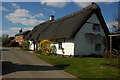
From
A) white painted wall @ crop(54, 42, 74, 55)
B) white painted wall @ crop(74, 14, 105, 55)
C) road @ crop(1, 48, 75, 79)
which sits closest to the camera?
road @ crop(1, 48, 75, 79)

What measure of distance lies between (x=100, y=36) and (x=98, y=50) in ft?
7.03

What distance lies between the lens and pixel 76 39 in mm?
18922

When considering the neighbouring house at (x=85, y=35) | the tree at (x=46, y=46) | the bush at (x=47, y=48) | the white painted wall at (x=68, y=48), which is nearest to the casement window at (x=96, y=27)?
the neighbouring house at (x=85, y=35)

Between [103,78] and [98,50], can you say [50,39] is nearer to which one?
[98,50]

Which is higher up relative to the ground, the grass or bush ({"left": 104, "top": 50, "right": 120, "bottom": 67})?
bush ({"left": 104, "top": 50, "right": 120, "bottom": 67})

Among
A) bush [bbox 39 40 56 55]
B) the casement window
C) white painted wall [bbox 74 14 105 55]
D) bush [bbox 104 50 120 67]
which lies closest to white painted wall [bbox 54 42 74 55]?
white painted wall [bbox 74 14 105 55]

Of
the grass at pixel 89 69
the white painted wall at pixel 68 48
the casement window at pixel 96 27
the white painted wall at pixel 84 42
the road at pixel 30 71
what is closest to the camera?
the road at pixel 30 71

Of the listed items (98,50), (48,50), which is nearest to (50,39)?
(48,50)

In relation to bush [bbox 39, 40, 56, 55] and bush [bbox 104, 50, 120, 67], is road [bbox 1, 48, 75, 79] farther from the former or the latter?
bush [bbox 39, 40, 56, 55]

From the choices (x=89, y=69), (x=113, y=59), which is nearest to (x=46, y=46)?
(x=113, y=59)

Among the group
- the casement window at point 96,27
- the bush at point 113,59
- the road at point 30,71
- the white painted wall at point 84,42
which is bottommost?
the road at point 30,71

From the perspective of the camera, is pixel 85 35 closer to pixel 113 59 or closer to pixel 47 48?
pixel 47 48

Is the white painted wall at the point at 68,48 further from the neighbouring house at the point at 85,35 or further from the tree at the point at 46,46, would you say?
the tree at the point at 46,46

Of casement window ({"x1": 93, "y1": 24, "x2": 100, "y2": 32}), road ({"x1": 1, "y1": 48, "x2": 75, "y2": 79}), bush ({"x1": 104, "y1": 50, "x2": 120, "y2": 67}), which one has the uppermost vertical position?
casement window ({"x1": 93, "y1": 24, "x2": 100, "y2": 32})
